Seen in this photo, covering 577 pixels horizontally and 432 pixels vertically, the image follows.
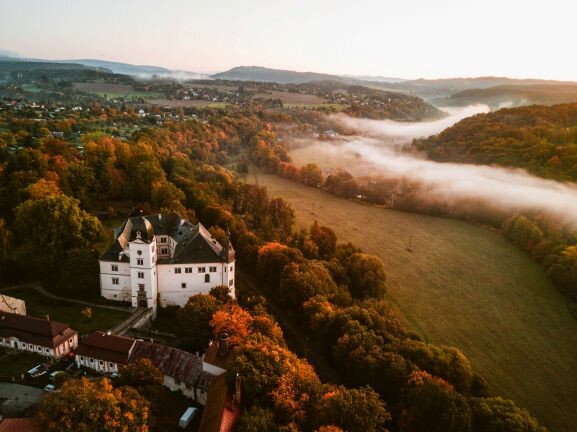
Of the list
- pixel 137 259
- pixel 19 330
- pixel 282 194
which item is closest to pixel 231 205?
pixel 282 194

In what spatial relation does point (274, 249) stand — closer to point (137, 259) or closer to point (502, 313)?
point (137, 259)

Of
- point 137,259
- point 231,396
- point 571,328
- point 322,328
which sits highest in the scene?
point 137,259

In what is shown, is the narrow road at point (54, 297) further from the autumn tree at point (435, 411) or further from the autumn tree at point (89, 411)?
the autumn tree at point (435, 411)

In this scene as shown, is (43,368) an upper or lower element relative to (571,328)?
upper

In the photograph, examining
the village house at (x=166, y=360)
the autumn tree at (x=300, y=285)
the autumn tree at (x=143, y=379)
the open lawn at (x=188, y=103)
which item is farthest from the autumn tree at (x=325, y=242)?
the open lawn at (x=188, y=103)

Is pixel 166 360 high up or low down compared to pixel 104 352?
down

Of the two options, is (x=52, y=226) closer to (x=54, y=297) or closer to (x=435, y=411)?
(x=54, y=297)

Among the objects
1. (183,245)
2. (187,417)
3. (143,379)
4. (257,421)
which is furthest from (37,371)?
(257,421)
